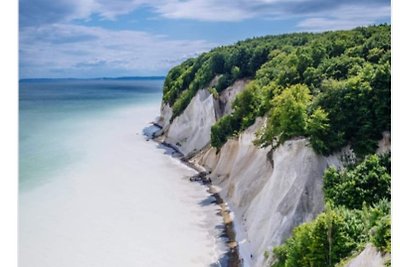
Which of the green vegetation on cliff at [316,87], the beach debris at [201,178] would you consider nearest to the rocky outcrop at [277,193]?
the green vegetation on cliff at [316,87]

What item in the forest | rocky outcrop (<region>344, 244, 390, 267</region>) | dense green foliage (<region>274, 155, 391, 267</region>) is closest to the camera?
rocky outcrop (<region>344, 244, 390, 267</region>)

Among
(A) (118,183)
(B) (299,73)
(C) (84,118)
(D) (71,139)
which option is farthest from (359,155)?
(C) (84,118)

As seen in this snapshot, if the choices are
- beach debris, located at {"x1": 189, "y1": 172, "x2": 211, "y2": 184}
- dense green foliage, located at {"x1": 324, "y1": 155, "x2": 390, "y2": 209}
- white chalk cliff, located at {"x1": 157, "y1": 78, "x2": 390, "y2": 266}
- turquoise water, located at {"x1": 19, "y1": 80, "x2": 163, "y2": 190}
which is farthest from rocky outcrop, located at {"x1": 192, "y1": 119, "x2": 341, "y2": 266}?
turquoise water, located at {"x1": 19, "y1": 80, "x2": 163, "y2": 190}

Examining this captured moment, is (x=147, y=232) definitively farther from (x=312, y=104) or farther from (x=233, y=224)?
(x=312, y=104)

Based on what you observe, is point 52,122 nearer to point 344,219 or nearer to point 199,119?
point 199,119

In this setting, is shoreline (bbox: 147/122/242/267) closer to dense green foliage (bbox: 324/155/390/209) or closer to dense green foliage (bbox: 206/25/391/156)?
dense green foliage (bbox: 206/25/391/156)

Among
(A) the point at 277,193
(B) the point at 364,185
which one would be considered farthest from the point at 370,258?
(A) the point at 277,193

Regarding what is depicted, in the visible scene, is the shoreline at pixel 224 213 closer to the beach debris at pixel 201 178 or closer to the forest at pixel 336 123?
the beach debris at pixel 201 178
